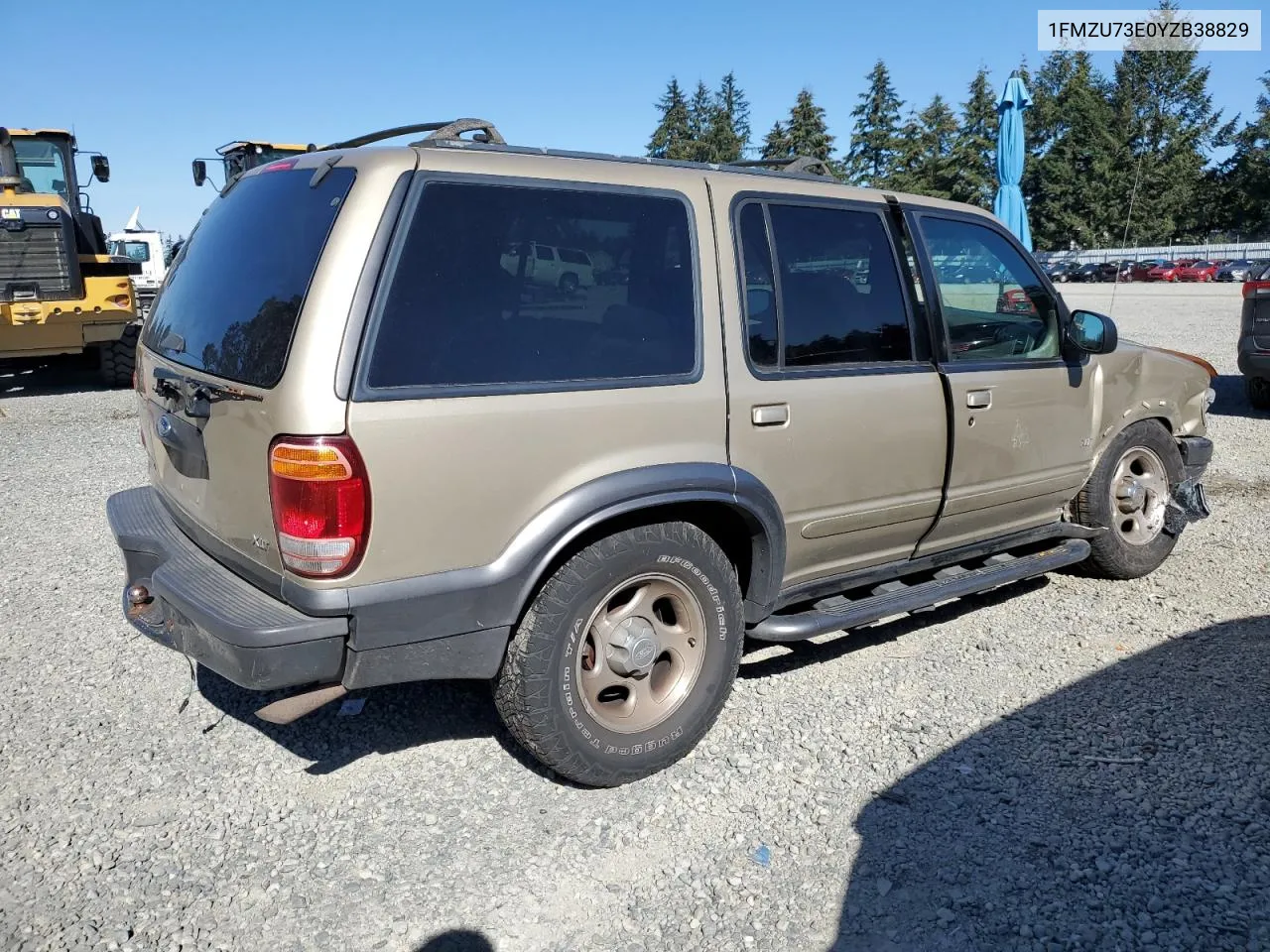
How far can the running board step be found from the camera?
3.45 m

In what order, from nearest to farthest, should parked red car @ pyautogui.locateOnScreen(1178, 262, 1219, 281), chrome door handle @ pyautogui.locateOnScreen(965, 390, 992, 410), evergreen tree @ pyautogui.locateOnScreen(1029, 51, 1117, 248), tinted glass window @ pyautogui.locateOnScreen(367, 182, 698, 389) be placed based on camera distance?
tinted glass window @ pyautogui.locateOnScreen(367, 182, 698, 389), chrome door handle @ pyautogui.locateOnScreen(965, 390, 992, 410), parked red car @ pyautogui.locateOnScreen(1178, 262, 1219, 281), evergreen tree @ pyautogui.locateOnScreen(1029, 51, 1117, 248)

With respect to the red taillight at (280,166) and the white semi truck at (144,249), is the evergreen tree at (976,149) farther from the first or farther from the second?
the red taillight at (280,166)

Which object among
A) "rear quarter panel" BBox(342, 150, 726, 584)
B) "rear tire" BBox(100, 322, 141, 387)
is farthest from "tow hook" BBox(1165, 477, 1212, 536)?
"rear tire" BBox(100, 322, 141, 387)

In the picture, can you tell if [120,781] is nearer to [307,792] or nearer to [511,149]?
[307,792]

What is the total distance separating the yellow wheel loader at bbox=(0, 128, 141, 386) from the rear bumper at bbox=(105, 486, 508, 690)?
9952 mm

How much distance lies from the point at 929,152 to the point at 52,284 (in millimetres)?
55922

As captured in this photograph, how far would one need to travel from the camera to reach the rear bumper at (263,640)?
2.54 meters

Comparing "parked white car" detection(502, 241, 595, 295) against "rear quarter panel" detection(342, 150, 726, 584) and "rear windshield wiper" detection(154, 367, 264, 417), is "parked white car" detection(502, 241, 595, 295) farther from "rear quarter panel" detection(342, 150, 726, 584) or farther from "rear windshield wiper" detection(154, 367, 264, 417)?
"rear windshield wiper" detection(154, 367, 264, 417)

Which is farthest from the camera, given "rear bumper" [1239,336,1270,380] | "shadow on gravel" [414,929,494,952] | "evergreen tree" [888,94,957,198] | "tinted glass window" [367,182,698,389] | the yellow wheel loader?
"evergreen tree" [888,94,957,198]

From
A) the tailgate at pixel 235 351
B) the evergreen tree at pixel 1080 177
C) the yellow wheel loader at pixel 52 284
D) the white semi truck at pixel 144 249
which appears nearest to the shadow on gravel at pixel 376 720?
the tailgate at pixel 235 351

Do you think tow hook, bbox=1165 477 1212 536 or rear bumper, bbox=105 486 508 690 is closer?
rear bumper, bbox=105 486 508 690

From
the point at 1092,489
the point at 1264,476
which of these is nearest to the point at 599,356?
the point at 1092,489

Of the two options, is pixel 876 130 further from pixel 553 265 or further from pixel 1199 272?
pixel 553 265

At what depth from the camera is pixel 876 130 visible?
197ft
